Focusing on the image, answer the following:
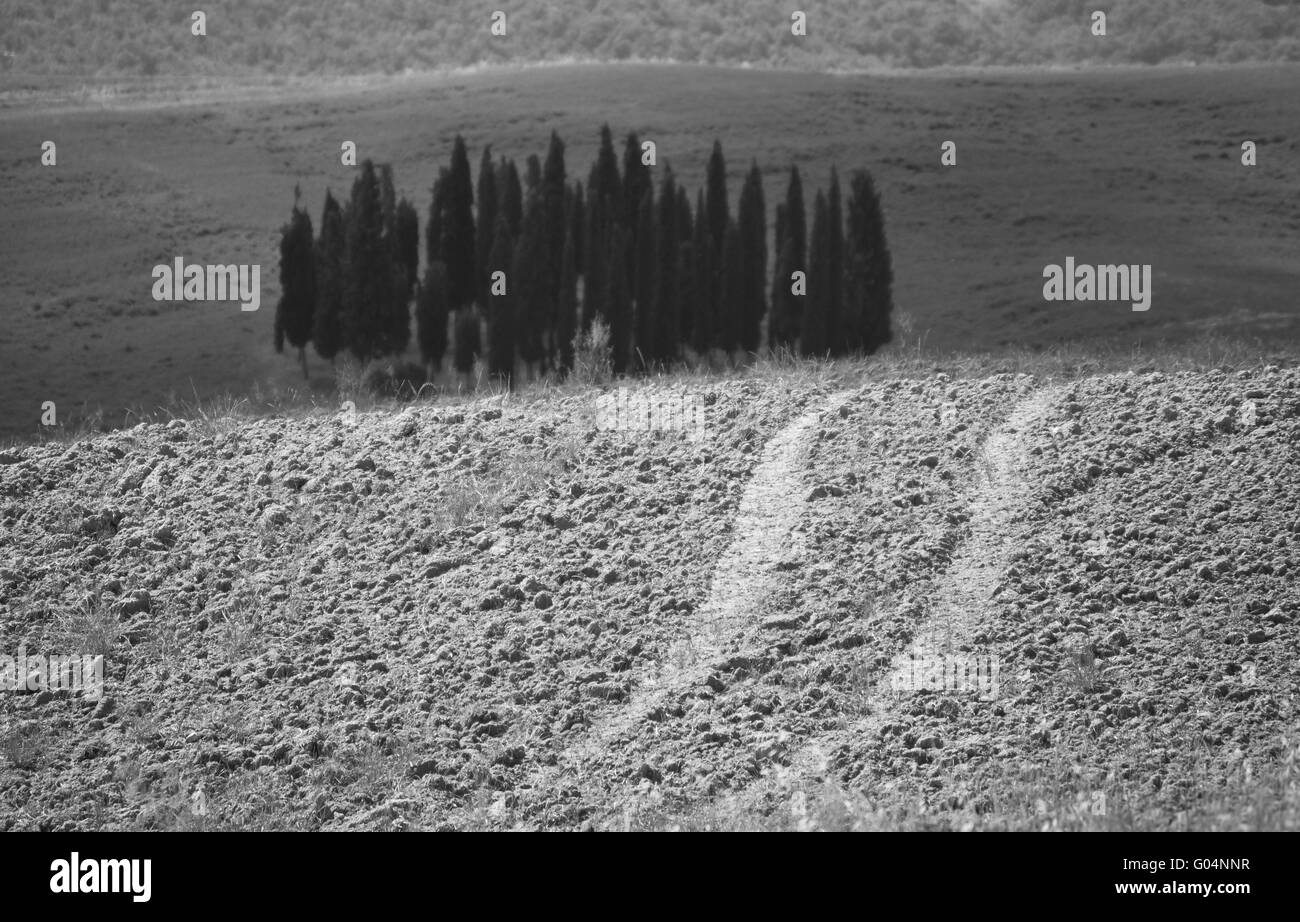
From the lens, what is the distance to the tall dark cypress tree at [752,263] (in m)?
50.7

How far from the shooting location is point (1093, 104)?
285 ft

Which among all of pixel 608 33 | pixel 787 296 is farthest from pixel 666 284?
pixel 608 33

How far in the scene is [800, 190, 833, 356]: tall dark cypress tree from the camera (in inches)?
2007

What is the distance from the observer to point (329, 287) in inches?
2094

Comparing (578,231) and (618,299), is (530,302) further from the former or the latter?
(618,299)

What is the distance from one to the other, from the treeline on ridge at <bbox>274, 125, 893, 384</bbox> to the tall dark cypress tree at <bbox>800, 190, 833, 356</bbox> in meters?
0.06

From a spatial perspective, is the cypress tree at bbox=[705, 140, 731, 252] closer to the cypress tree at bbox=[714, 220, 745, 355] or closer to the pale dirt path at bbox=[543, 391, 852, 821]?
the cypress tree at bbox=[714, 220, 745, 355]

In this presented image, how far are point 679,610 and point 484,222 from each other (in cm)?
4307

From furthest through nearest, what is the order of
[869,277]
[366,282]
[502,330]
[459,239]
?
[459,239], [366,282], [869,277], [502,330]

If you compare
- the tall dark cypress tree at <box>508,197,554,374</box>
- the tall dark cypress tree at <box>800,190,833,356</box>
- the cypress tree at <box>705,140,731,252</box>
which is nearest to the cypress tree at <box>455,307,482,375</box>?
the tall dark cypress tree at <box>508,197,554,374</box>

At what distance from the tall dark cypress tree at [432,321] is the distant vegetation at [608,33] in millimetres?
73750

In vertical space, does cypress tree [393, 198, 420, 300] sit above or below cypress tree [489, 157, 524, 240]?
below

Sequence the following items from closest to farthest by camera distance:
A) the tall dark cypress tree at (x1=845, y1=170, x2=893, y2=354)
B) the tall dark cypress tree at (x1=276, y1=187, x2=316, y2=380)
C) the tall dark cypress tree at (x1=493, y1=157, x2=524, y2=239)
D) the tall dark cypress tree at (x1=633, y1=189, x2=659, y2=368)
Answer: the tall dark cypress tree at (x1=633, y1=189, x2=659, y2=368) < the tall dark cypress tree at (x1=845, y1=170, x2=893, y2=354) < the tall dark cypress tree at (x1=493, y1=157, x2=524, y2=239) < the tall dark cypress tree at (x1=276, y1=187, x2=316, y2=380)
